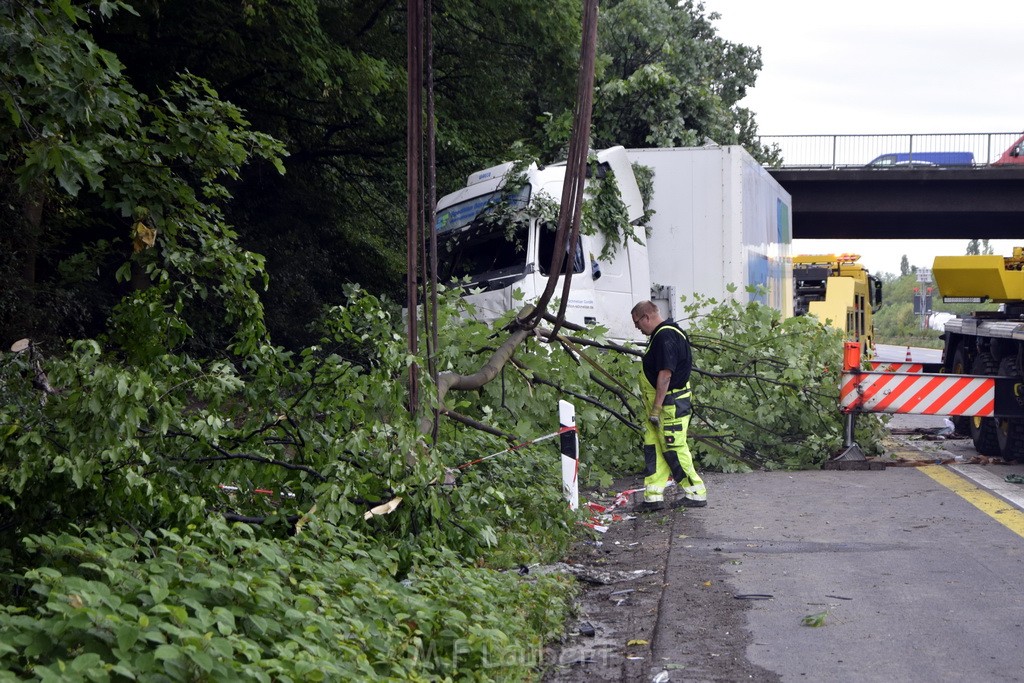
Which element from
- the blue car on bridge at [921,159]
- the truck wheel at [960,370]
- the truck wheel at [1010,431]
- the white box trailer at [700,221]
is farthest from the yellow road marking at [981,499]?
the blue car on bridge at [921,159]

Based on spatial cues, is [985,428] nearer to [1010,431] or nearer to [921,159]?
[1010,431]

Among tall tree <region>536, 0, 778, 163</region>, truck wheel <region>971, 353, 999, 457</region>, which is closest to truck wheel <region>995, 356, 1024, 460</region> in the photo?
truck wheel <region>971, 353, 999, 457</region>

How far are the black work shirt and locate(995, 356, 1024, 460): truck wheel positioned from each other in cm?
425

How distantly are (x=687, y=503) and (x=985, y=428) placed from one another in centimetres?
518

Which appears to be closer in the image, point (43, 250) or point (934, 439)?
point (43, 250)

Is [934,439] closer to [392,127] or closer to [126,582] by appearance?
[392,127]

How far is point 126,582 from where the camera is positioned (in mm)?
3801

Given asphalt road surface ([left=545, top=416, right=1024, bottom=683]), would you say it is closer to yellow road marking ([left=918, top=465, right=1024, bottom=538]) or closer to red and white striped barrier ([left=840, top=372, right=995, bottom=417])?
yellow road marking ([left=918, top=465, right=1024, bottom=538])

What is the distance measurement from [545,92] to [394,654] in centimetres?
1569

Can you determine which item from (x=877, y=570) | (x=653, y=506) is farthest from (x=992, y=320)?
(x=877, y=570)

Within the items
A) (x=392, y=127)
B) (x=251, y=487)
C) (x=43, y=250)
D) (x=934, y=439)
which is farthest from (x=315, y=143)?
(x=251, y=487)

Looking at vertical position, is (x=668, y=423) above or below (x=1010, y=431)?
above

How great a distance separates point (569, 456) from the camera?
8055 millimetres

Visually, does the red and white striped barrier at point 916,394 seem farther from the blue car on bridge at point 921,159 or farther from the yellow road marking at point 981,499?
the blue car on bridge at point 921,159
